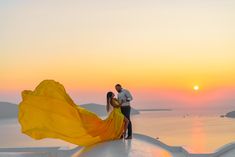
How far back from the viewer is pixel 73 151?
33.3 ft

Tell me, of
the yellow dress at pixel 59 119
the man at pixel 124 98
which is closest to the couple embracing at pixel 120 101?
the man at pixel 124 98

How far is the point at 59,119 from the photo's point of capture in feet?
32.9

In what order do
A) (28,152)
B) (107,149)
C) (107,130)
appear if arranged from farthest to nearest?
1. (28,152)
2. (107,130)
3. (107,149)

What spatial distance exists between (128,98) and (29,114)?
2626 mm

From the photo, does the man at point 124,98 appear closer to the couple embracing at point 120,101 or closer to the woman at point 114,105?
the couple embracing at point 120,101

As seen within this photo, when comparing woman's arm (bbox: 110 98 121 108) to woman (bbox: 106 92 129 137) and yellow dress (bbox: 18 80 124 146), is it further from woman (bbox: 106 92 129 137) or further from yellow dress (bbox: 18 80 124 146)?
yellow dress (bbox: 18 80 124 146)

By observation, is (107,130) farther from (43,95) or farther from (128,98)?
(43,95)

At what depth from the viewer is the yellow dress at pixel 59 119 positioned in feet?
31.6

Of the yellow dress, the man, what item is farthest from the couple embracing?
the yellow dress

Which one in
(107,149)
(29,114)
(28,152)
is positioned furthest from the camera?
(28,152)

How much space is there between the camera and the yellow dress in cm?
964

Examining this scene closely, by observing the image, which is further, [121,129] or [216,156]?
[121,129]

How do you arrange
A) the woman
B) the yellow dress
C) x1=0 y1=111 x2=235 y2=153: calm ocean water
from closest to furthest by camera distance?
the yellow dress, the woman, x1=0 y1=111 x2=235 y2=153: calm ocean water

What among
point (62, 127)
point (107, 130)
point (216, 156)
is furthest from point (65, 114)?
point (216, 156)
